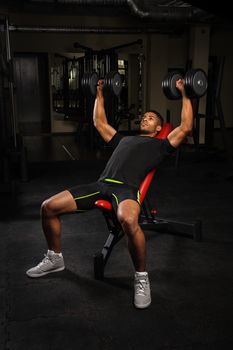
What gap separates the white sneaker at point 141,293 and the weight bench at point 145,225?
0.30m

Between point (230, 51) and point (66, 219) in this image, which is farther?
point (230, 51)

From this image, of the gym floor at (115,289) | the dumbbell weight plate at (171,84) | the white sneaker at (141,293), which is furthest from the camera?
the dumbbell weight plate at (171,84)

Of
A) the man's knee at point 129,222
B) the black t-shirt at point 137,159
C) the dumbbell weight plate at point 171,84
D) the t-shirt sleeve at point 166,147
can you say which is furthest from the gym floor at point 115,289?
the dumbbell weight plate at point 171,84

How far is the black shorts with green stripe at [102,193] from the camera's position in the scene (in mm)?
1905

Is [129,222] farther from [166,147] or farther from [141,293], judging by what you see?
[166,147]

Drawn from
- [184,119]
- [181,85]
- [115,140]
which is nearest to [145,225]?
[115,140]

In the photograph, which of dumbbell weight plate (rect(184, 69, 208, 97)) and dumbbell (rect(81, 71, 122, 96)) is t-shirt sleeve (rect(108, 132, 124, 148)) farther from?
dumbbell weight plate (rect(184, 69, 208, 97))

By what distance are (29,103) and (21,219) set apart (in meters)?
6.32

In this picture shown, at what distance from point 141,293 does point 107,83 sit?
3.89 feet

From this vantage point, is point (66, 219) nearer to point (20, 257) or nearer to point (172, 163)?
point (20, 257)

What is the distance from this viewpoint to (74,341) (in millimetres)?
1494

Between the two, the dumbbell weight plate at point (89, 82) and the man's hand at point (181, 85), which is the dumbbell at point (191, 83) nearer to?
the man's hand at point (181, 85)

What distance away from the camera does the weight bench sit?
198 centimetres

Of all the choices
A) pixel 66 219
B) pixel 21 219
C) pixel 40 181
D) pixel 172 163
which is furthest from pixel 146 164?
pixel 172 163
